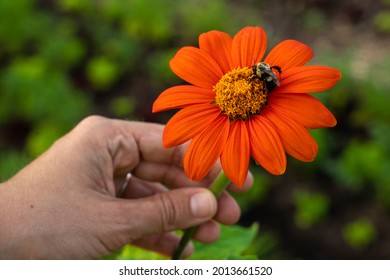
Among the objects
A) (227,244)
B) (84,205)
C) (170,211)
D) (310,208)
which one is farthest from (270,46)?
(84,205)

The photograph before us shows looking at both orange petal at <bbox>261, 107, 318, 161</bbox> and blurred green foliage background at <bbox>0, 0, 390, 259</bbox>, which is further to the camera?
blurred green foliage background at <bbox>0, 0, 390, 259</bbox>

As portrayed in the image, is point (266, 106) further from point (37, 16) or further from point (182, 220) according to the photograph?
point (37, 16)

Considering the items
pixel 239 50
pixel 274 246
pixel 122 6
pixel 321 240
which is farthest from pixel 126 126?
pixel 122 6

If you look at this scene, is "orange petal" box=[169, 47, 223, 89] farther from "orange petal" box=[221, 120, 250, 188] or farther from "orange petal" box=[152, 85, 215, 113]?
"orange petal" box=[221, 120, 250, 188]

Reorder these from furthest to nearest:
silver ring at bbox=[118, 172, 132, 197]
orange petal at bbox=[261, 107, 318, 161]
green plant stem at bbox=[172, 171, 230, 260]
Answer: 1. silver ring at bbox=[118, 172, 132, 197]
2. green plant stem at bbox=[172, 171, 230, 260]
3. orange petal at bbox=[261, 107, 318, 161]

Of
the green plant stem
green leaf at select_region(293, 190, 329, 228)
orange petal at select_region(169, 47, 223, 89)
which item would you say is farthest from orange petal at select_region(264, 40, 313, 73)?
green leaf at select_region(293, 190, 329, 228)

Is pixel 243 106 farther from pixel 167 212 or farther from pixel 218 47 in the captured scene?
pixel 167 212

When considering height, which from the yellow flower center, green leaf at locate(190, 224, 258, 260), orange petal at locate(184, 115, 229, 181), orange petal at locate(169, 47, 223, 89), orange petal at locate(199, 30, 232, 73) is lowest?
green leaf at locate(190, 224, 258, 260)
